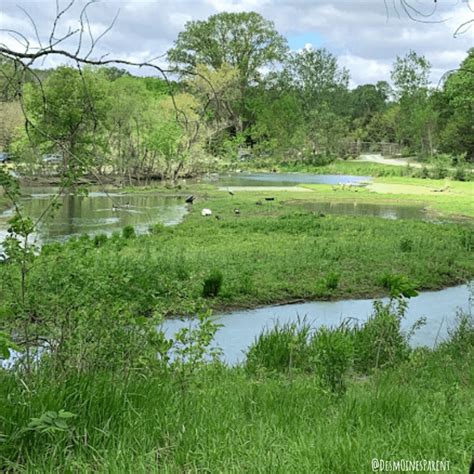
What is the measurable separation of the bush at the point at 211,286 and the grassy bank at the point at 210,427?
7.49 metres

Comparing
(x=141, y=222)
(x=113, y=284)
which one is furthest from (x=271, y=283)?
(x=141, y=222)

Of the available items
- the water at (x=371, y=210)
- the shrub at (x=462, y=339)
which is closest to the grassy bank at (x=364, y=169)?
the water at (x=371, y=210)

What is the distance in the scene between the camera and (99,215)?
2783 cm

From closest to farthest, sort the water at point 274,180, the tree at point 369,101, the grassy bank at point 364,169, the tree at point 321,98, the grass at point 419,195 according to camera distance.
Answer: the grass at point 419,195, the grassy bank at point 364,169, the water at point 274,180, the tree at point 321,98, the tree at point 369,101

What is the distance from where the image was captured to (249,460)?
2.95m

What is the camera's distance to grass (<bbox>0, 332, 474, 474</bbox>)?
2.90 m

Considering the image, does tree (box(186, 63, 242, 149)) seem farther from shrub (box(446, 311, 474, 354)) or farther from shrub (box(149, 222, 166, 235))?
shrub (box(149, 222, 166, 235))

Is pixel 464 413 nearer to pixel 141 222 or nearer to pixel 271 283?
pixel 271 283

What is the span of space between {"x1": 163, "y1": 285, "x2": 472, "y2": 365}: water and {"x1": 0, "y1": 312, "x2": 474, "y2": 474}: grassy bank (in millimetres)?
4186

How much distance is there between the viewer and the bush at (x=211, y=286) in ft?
39.4

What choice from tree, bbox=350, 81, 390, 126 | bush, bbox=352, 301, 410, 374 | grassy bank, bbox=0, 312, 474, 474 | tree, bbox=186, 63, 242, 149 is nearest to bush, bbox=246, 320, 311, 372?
bush, bbox=352, 301, 410, 374

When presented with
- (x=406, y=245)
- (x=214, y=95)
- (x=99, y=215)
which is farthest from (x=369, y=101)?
(x=214, y=95)

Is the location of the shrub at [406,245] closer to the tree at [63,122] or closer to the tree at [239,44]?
the tree at [239,44]

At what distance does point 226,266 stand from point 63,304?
8.64 m
